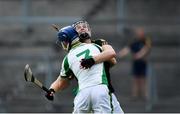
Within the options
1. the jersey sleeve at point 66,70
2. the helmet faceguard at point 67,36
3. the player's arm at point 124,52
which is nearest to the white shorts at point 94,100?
the jersey sleeve at point 66,70

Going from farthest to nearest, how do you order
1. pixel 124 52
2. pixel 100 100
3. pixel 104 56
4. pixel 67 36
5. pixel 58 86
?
pixel 124 52, pixel 58 86, pixel 67 36, pixel 104 56, pixel 100 100

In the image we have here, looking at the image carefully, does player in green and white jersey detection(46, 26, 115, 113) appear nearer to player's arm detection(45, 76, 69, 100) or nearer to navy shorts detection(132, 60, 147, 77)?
player's arm detection(45, 76, 69, 100)

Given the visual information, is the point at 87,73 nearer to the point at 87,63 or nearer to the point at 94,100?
the point at 87,63

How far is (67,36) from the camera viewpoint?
10.0 meters

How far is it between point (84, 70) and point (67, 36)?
48cm

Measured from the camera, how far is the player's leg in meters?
9.66

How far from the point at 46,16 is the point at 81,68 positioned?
42.2 feet

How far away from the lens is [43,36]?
22500mm

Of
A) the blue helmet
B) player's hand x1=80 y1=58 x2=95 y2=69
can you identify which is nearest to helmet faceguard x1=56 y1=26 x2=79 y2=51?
the blue helmet

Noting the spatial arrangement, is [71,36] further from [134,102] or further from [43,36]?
[43,36]

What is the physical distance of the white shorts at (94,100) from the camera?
9.67 meters

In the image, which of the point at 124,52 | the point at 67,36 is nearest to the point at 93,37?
the point at 124,52

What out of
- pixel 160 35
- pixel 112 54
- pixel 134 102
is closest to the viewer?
pixel 112 54

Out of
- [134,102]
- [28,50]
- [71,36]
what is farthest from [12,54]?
[71,36]
